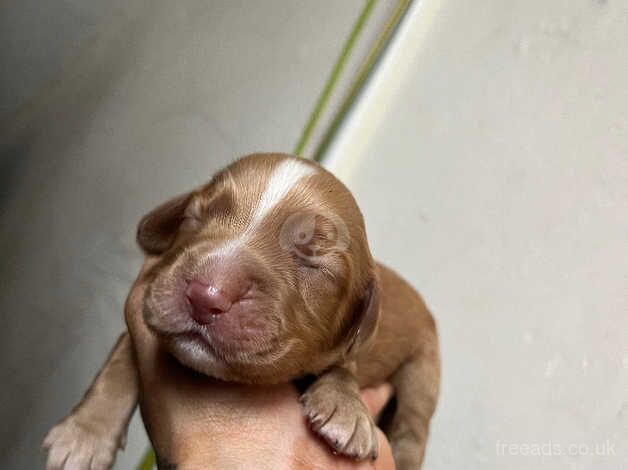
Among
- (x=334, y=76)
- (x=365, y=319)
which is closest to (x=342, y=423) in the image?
(x=365, y=319)

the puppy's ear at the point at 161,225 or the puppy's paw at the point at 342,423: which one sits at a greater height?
the puppy's ear at the point at 161,225

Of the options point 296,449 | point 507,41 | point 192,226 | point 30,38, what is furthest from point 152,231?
point 507,41

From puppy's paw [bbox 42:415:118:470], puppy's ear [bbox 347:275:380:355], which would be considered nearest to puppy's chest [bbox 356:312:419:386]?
puppy's ear [bbox 347:275:380:355]

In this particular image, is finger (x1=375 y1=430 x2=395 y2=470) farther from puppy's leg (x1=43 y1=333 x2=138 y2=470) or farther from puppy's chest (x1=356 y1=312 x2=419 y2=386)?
puppy's leg (x1=43 y1=333 x2=138 y2=470)

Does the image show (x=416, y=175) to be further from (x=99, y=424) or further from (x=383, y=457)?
(x=99, y=424)

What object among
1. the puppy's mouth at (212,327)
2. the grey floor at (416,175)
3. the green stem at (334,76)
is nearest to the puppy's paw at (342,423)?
the puppy's mouth at (212,327)

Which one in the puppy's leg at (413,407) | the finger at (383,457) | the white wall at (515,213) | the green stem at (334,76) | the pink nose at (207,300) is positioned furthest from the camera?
the green stem at (334,76)

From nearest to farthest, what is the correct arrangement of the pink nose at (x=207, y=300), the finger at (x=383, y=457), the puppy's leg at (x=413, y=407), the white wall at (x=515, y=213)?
the pink nose at (x=207, y=300) < the finger at (x=383, y=457) < the puppy's leg at (x=413, y=407) < the white wall at (x=515, y=213)

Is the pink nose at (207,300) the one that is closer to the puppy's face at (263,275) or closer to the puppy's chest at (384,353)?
the puppy's face at (263,275)

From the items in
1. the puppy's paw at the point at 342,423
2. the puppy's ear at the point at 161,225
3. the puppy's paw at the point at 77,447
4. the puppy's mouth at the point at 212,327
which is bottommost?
the puppy's paw at the point at 77,447
